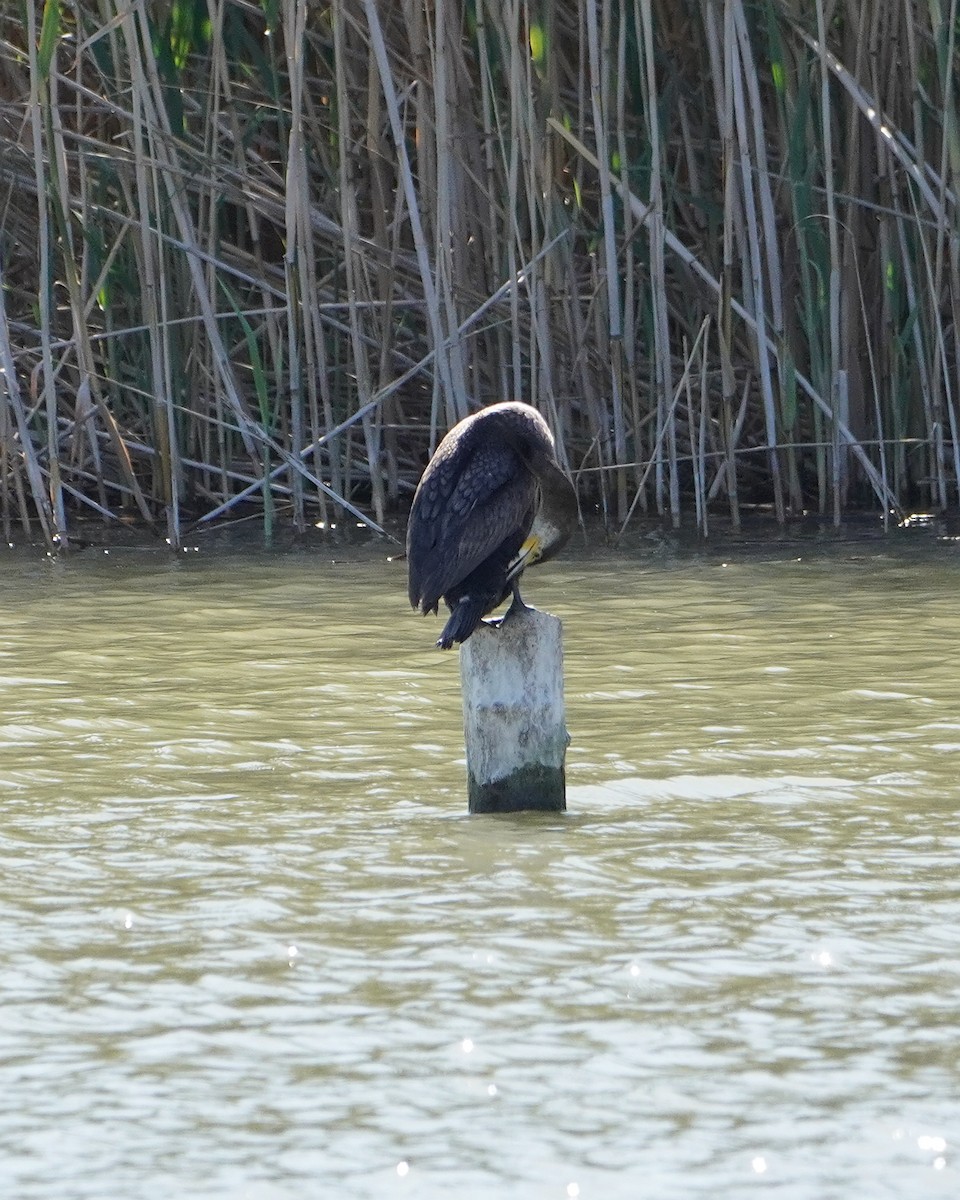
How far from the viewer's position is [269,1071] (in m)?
2.78

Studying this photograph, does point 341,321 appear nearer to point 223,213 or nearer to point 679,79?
point 223,213

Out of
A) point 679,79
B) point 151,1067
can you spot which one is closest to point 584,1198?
point 151,1067

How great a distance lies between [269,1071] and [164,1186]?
1.14 ft

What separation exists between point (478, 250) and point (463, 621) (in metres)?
4.35

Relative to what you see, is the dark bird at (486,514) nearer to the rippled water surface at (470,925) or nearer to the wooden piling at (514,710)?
the wooden piling at (514,710)

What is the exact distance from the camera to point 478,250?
822cm

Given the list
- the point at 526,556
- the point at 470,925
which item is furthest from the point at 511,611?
the point at 470,925

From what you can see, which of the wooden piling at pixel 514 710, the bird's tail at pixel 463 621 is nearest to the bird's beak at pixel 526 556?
the bird's tail at pixel 463 621

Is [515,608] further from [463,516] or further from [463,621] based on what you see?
[463,516]

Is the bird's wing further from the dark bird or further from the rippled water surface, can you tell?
the rippled water surface

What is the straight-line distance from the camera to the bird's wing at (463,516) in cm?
427

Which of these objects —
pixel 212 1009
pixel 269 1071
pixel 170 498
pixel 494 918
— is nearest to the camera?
pixel 269 1071

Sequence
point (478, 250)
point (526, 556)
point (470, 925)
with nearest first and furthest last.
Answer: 1. point (470, 925)
2. point (526, 556)
3. point (478, 250)

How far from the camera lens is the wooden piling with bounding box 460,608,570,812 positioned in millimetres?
4051
